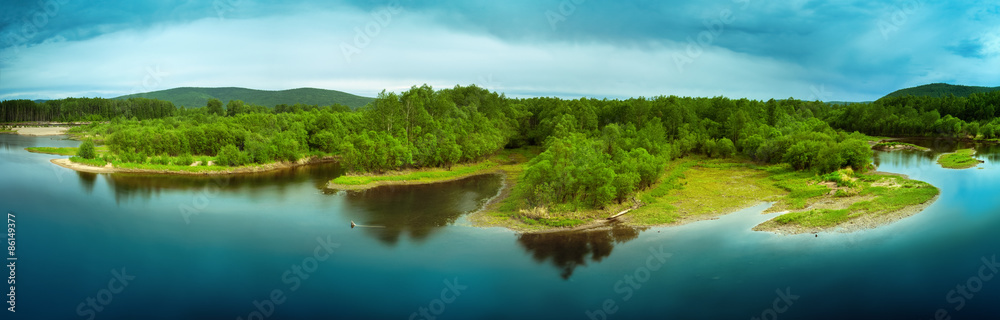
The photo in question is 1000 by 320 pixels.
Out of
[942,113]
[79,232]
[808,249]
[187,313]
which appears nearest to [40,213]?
[79,232]

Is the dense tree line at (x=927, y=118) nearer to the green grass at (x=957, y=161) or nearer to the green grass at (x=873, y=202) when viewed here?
the green grass at (x=957, y=161)

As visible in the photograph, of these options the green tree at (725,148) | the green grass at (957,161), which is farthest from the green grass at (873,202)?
the green tree at (725,148)

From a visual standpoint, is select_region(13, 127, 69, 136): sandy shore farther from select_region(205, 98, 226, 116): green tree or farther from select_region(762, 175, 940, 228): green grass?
select_region(762, 175, 940, 228): green grass

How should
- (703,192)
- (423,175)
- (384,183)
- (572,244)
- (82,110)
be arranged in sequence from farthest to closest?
(82,110), (423,175), (384,183), (703,192), (572,244)

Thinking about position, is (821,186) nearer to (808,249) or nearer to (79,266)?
(808,249)

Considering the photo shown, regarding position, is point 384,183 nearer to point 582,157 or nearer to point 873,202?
point 582,157

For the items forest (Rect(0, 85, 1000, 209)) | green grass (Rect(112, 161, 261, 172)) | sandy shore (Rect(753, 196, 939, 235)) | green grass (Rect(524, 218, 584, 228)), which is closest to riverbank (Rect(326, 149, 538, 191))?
forest (Rect(0, 85, 1000, 209))

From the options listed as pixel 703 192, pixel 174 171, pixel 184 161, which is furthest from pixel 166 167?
pixel 703 192
